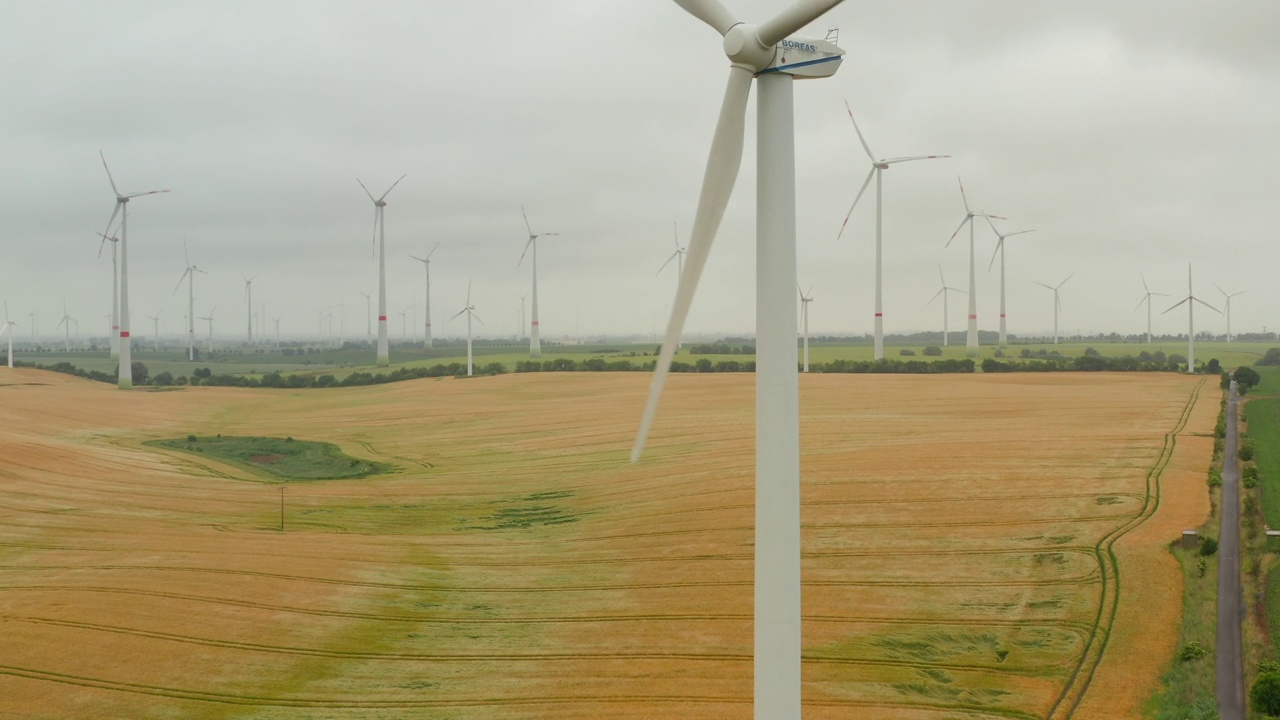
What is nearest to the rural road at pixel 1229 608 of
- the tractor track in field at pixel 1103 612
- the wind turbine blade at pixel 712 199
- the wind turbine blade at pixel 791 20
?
the tractor track in field at pixel 1103 612

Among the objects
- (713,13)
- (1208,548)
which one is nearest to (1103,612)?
(1208,548)

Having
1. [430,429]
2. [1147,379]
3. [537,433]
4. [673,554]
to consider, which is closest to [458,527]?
[673,554]

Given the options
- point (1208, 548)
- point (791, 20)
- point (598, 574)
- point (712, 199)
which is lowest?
point (598, 574)

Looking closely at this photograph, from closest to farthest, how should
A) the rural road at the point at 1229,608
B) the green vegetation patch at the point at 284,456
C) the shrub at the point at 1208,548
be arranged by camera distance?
the rural road at the point at 1229,608 < the shrub at the point at 1208,548 < the green vegetation patch at the point at 284,456

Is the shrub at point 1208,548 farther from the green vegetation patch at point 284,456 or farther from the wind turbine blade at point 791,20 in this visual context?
the green vegetation patch at point 284,456

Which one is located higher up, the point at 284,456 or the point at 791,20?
the point at 791,20

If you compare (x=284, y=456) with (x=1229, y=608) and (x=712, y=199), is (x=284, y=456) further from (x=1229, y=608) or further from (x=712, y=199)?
(x=712, y=199)
